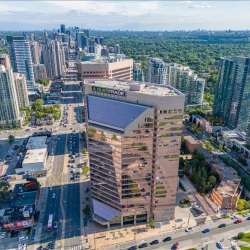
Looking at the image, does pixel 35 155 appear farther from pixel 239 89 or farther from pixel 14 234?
pixel 239 89

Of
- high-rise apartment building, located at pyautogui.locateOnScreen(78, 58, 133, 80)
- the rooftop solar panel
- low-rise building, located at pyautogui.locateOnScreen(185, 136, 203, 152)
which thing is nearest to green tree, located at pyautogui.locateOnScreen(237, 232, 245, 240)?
the rooftop solar panel

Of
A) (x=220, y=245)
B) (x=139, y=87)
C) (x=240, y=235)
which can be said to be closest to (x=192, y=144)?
(x=240, y=235)

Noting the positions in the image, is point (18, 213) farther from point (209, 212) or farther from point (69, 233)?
point (209, 212)

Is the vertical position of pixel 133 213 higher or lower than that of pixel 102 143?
lower

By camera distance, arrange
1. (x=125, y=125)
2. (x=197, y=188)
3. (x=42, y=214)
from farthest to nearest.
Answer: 1. (x=197, y=188)
2. (x=42, y=214)
3. (x=125, y=125)

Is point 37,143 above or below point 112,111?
below

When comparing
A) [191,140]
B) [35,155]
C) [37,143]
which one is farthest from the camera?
[191,140]

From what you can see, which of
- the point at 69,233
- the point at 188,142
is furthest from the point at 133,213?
the point at 188,142
